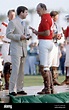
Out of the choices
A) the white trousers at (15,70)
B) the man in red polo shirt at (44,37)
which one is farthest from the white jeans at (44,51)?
the white trousers at (15,70)

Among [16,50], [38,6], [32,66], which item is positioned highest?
[38,6]

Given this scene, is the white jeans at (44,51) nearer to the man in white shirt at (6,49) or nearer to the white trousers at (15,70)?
the white trousers at (15,70)

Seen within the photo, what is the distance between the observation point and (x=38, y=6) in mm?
9828

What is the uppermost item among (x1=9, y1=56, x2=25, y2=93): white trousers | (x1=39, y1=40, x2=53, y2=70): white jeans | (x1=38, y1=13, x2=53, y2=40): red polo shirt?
(x1=38, y1=13, x2=53, y2=40): red polo shirt

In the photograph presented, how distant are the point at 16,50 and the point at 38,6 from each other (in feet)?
2.97

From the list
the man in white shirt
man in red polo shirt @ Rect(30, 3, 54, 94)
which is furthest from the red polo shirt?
the man in white shirt

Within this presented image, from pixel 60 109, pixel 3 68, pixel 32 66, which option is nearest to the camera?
pixel 60 109

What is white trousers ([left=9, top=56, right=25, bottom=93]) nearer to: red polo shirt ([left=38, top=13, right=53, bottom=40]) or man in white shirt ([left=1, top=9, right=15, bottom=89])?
red polo shirt ([left=38, top=13, right=53, bottom=40])

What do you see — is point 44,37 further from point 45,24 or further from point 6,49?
point 6,49

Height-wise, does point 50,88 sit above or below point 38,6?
below

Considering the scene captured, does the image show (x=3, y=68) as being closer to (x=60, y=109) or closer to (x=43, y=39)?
(x=43, y=39)

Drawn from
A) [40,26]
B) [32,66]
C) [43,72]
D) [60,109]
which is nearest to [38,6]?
[40,26]

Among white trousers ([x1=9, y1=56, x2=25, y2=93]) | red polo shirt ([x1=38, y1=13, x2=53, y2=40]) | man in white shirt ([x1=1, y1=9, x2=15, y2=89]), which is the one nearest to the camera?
white trousers ([x1=9, y1=56, x2=25, y2=93])

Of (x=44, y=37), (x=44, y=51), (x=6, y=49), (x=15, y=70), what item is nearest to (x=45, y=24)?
(x=44, y=37)
